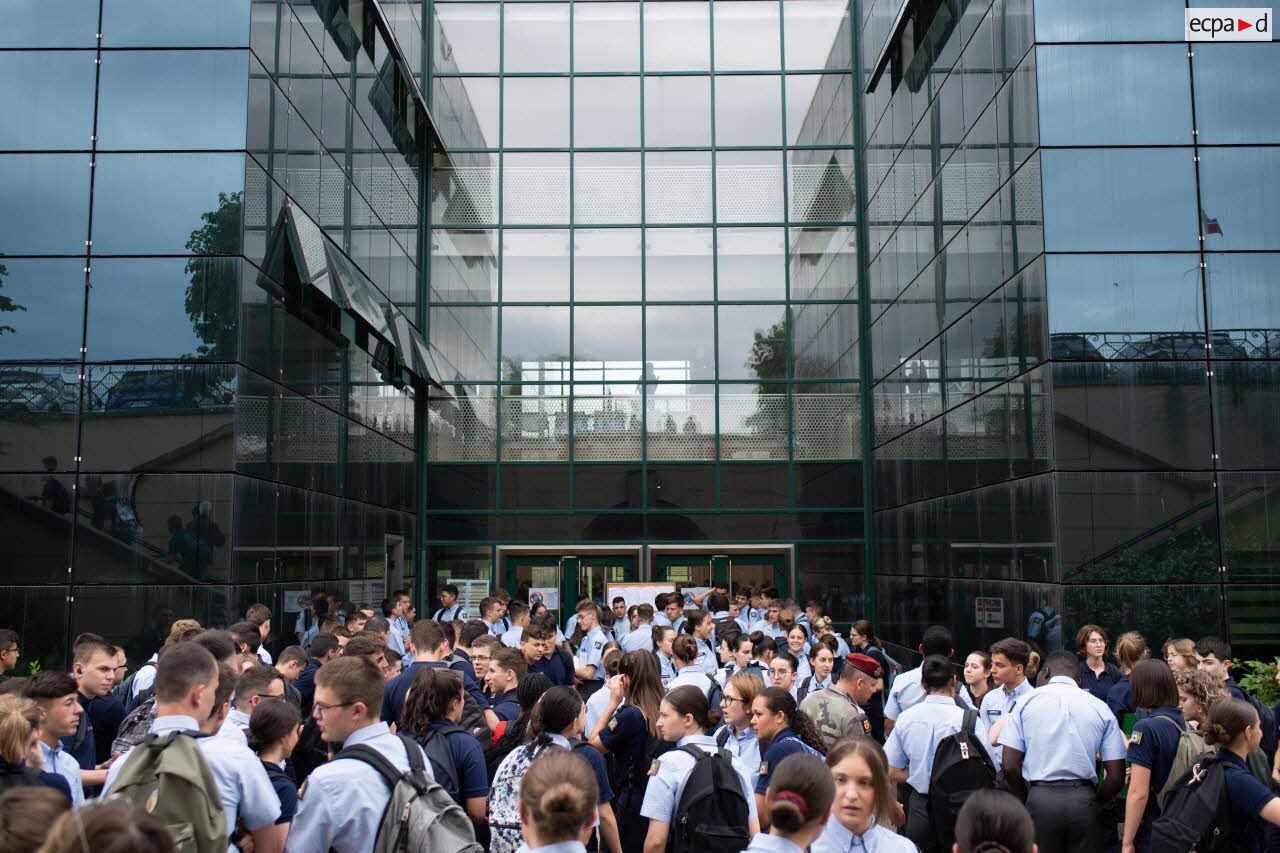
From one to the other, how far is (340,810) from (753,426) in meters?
20.3

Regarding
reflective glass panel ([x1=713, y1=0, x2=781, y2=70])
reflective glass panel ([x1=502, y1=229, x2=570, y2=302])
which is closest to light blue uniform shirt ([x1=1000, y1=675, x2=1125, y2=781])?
reflective glass panel ([x1=502, y1=229, x2=570, y2=302])

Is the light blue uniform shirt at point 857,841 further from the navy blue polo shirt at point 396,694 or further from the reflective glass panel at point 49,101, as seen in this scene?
the reflective glass panel at point 49,101

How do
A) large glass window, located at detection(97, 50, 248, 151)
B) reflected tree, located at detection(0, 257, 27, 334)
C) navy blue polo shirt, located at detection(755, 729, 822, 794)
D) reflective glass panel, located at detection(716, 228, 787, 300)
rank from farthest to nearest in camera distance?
reflective glass panel, located at detection(716, 228, 787, 300)
large glass window, located at detection(97, 50, 248, 151)
reflected tree, located at detection(0, 257, 27, 334)
navy blue polo shirt, located at detection(755, 729, 822, 794)

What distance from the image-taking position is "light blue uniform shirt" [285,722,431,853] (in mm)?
4496

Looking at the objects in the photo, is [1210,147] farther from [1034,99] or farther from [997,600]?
[997,600]

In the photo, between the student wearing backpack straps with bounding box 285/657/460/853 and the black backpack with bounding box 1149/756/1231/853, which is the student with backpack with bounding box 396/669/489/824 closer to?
the student wearing backpack straps with bounding box 285/657/460/853

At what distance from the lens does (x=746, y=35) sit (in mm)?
25531

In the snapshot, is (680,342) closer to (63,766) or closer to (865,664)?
(865,664)

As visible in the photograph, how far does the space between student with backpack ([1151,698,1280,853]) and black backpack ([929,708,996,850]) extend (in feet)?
3.71

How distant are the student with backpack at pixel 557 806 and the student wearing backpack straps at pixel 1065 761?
3937mm

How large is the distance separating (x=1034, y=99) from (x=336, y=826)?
12774mm

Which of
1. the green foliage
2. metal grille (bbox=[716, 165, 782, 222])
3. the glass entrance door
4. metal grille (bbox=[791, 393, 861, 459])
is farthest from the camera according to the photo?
metal grille (bbox=[716, 165, 782, 222])

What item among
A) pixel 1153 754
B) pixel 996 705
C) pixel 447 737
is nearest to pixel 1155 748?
pixel 1153 754

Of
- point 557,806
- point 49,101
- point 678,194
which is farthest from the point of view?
point 678,194
